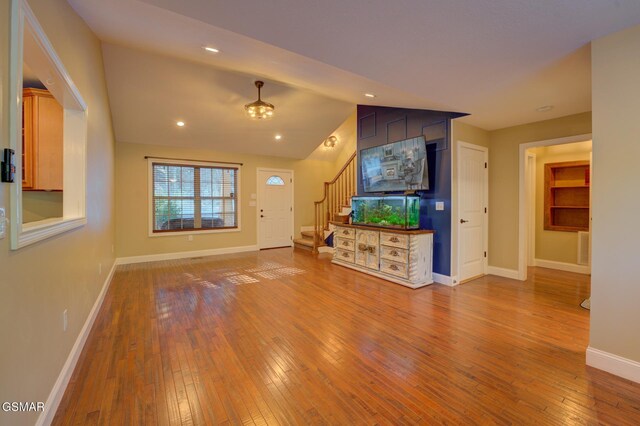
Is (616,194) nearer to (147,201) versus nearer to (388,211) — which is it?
(388,211)

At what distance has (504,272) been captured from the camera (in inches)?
174

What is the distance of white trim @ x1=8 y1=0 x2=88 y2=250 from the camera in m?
1.20

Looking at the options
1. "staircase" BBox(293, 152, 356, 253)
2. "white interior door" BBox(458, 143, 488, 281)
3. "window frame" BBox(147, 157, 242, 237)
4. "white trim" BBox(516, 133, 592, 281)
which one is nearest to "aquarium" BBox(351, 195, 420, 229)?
"white interior door" BBox(458, 143, 488, 281)

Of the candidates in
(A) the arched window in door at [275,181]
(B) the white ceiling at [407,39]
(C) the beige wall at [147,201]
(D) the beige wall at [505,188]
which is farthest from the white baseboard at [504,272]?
(A) the arched window in door at [275,181]

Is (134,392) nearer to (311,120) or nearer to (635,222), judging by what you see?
(635,222)

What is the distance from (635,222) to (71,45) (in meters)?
4.29

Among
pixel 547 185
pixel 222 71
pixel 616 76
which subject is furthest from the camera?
pixel 547 185

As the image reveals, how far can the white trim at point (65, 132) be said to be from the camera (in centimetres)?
120

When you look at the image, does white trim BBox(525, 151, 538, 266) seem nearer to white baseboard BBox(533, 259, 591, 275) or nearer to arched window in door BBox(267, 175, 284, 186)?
white baseboard BBox(533, 259, 591, 275)

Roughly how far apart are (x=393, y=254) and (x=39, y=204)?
4419 mm

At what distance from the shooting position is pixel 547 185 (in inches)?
197

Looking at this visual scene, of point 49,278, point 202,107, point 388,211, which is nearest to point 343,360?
point 49,278

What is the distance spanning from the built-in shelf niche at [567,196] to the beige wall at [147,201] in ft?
16.8

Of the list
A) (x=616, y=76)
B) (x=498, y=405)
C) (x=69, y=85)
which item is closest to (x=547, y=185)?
(x=616, y=76)
